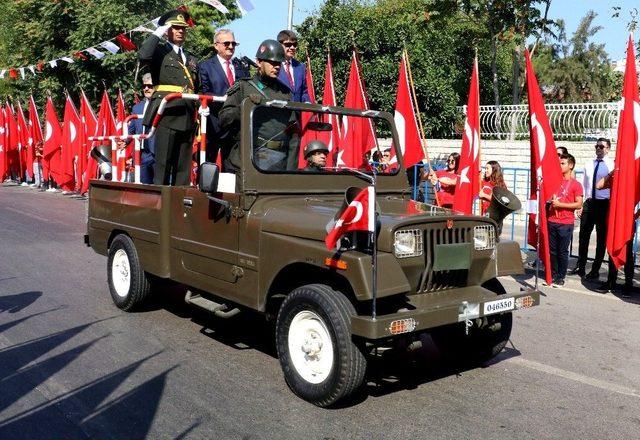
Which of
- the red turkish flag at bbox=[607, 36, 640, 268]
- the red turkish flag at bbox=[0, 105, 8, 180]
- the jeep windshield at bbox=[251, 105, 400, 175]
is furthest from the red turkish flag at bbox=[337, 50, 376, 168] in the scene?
the red turkish flag at bbox=[0, 105, 8, 180]

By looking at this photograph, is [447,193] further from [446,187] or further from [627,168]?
[627,168]

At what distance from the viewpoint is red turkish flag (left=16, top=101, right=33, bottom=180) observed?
2538 centimetres

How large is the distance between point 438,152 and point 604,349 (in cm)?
1212

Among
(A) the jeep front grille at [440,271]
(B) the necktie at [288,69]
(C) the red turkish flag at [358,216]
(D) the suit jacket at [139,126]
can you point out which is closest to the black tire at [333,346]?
(C) the red turkish flag at [358,216]

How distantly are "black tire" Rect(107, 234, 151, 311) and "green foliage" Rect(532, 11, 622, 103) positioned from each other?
32.8m

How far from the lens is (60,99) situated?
26.4 m

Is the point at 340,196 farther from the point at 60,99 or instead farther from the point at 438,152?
the point at 60,99

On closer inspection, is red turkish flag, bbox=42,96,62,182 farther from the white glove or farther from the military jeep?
the military jeep

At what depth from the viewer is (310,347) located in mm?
4496

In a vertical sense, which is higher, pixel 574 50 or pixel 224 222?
pixel 574 50

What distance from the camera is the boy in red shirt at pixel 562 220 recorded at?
9078 mm

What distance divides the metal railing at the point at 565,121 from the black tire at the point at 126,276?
11004 mm

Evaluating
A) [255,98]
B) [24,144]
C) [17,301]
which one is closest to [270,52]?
[255,98]

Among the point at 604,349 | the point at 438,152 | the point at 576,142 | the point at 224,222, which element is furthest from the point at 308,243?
the point at 438,152
